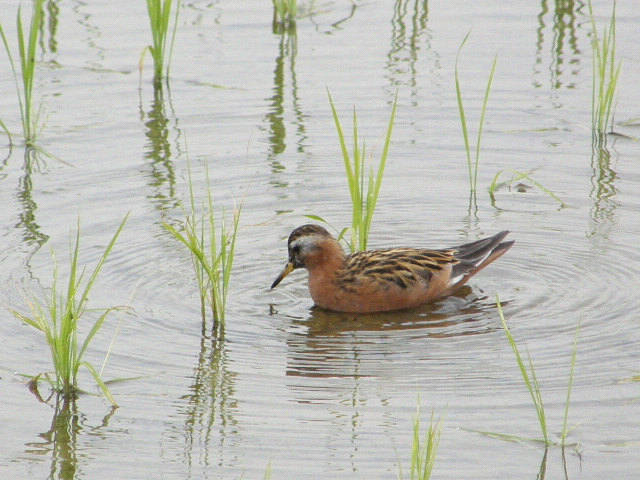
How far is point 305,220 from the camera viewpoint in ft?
34.8

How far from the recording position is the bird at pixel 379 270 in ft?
30.0

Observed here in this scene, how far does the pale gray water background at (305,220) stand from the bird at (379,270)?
19cm

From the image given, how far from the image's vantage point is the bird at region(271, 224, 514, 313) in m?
9.16

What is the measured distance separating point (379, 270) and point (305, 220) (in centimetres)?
161

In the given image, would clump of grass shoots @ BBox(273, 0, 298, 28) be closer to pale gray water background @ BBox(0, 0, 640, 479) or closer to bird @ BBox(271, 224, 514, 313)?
pale gray water background @ BBox(0, 0, 640, 479)

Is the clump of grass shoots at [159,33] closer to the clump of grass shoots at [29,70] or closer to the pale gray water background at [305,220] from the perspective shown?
the pale gray water background at [305,220]

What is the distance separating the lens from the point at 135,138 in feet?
41.0

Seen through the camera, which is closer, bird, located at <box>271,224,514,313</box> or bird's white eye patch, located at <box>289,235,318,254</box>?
bird, located at <box>271,224,514,313</box>

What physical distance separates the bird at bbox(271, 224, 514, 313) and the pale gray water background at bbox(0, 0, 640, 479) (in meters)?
0.19

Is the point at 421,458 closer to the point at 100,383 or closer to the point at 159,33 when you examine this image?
the point at 100,383

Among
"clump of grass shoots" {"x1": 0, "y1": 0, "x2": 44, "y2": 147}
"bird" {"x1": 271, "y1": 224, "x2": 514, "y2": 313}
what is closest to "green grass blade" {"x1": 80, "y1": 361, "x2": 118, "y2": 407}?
"bird" {"x1": 271, "y1": 224, "x2": 514, "y2": 313}

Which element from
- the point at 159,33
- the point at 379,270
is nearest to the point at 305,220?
the point at 379,270

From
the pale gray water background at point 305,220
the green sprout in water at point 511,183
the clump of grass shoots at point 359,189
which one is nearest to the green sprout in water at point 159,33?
the pale gray water background at point 305,220

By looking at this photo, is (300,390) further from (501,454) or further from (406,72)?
(406,72)
